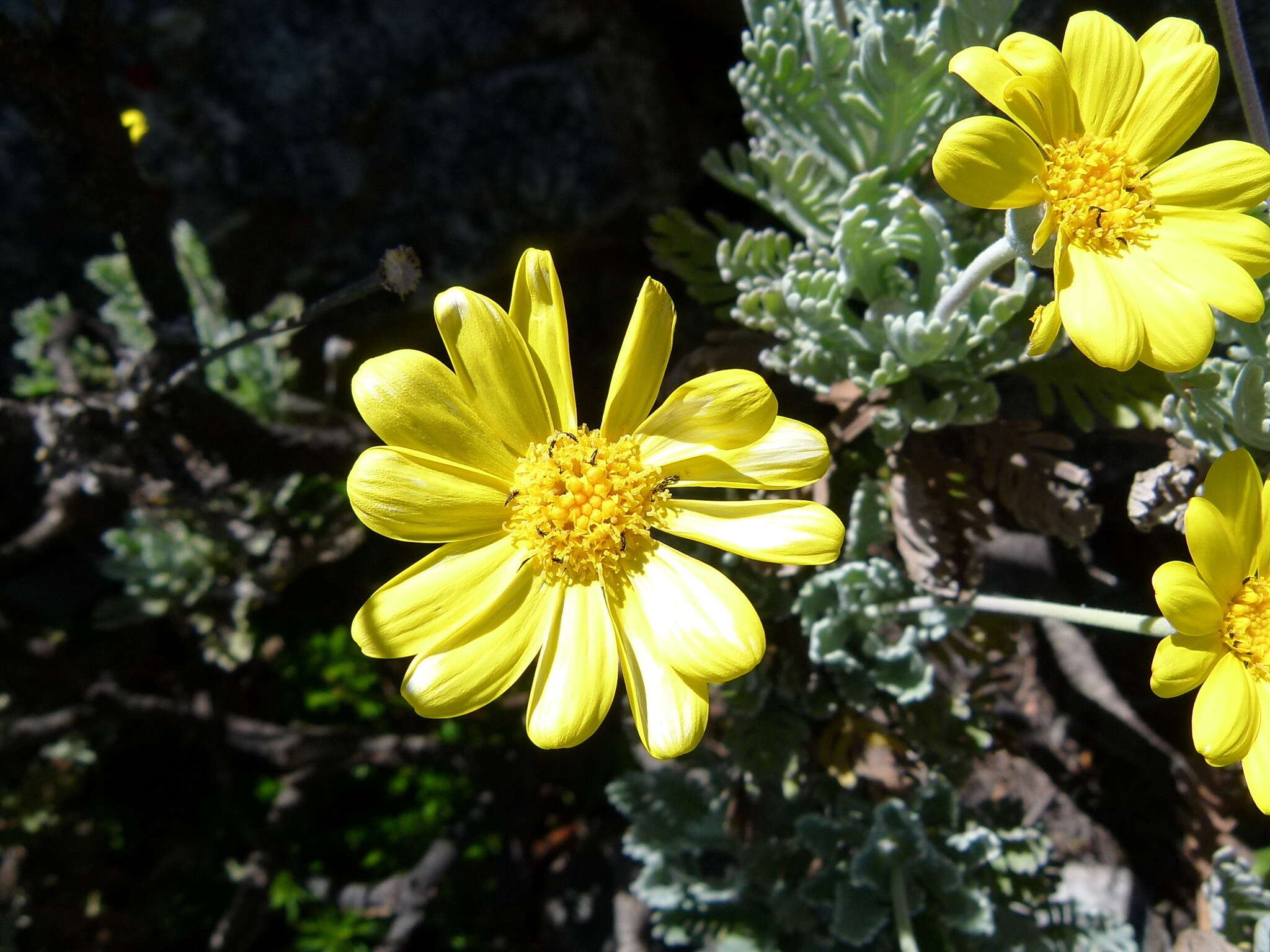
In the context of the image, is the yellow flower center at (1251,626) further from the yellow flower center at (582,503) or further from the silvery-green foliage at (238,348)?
the silvery-green foliage at (238,348)

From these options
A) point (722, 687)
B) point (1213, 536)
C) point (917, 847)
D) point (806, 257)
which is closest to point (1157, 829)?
point (917, 847)

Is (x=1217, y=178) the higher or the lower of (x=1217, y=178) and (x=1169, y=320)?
the higher

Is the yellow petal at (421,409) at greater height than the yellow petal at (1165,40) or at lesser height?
lesser

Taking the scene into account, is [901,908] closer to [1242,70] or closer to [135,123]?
[1242,70]

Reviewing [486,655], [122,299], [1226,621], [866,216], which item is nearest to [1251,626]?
[1226,621]

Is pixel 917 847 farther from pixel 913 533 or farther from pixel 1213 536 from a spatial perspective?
pixel 1213 536

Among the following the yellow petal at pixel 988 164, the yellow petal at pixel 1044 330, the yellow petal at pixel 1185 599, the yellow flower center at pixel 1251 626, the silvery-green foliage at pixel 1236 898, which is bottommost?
the silvery-green foliage at pixel 1236 898

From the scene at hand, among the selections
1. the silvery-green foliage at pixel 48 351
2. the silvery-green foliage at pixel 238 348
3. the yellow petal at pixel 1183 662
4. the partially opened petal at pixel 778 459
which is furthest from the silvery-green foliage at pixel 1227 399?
the silvery-green foliage at pixel 48 351
